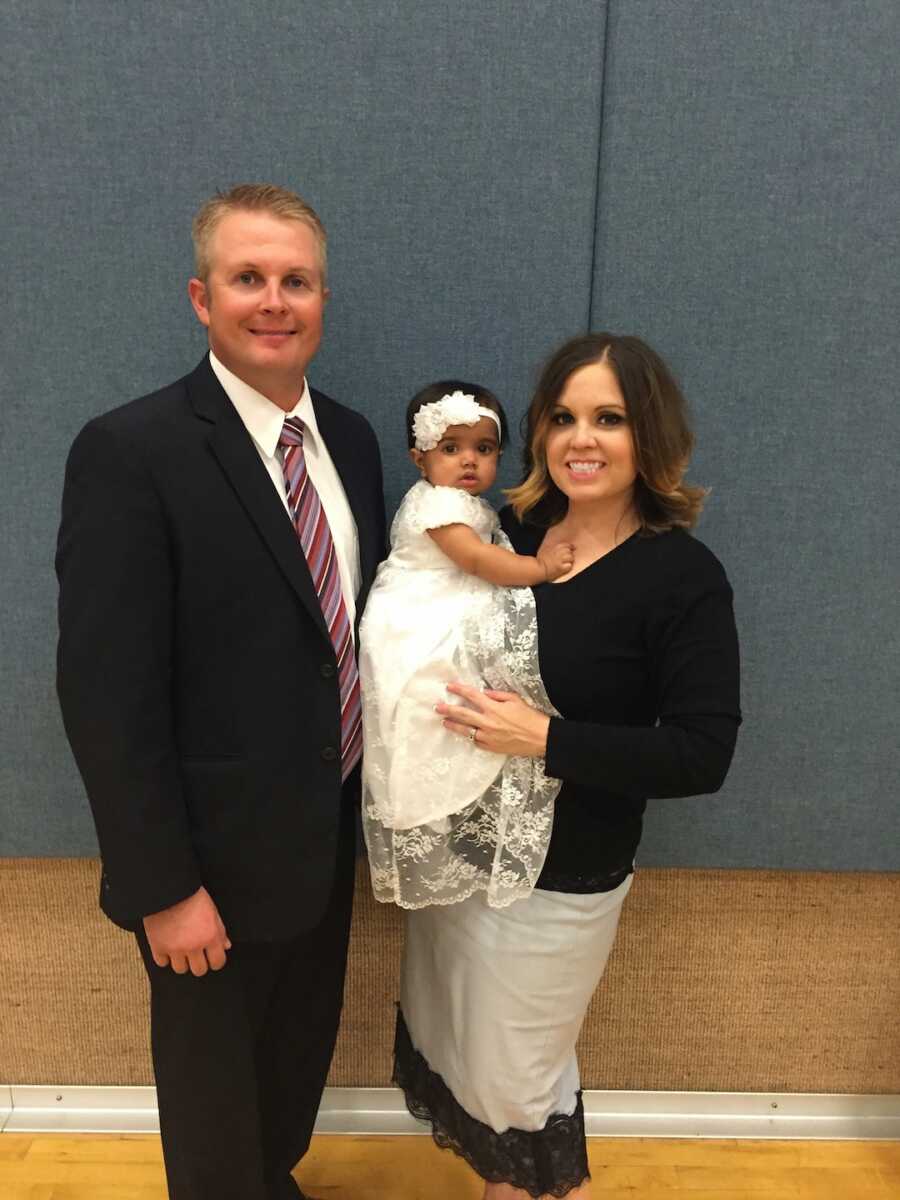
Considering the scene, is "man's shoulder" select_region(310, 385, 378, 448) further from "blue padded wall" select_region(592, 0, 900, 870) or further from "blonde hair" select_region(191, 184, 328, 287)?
"blue padded wall" select_region(592, 0, 900, 870)

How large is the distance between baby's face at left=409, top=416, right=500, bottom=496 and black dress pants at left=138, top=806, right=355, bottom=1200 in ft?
2.22

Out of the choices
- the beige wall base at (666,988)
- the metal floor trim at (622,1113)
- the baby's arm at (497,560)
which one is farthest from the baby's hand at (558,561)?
the metal floor trim at (622,1113)

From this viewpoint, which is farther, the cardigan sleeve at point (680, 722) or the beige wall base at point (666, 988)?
the beige wall base at point (666, 988)

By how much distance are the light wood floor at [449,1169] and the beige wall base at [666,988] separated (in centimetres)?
13

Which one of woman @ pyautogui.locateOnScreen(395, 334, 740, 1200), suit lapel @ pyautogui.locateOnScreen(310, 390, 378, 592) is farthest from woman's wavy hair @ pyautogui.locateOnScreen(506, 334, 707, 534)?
suit lapel @ pyautogui.locateOnScreen(310, 390, 378, 592)

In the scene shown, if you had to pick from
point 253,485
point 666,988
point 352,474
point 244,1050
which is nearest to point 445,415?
point 352,474

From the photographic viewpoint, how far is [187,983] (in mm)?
1499

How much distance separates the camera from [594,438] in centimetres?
139

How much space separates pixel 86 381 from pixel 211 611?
703mm

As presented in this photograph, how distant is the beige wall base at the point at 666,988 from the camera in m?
2.07

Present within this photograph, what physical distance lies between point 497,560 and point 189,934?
78 centimetres

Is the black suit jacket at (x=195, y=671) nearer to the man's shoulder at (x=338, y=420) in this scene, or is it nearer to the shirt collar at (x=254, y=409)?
the shirt collar at (x=254, y=409)

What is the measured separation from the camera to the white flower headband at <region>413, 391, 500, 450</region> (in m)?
1.46

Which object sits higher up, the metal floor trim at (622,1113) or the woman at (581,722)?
the woman at (581,722)
